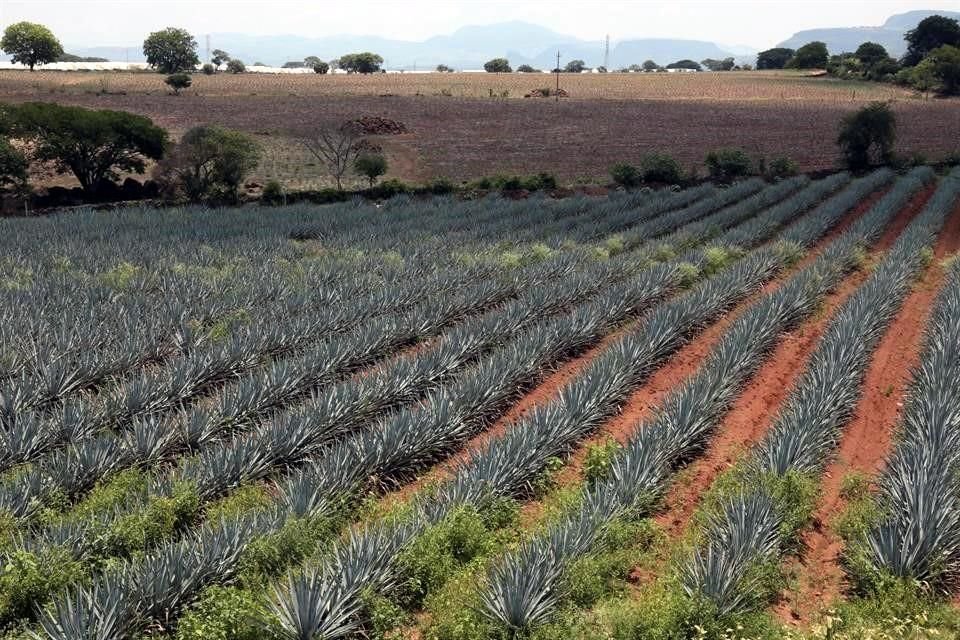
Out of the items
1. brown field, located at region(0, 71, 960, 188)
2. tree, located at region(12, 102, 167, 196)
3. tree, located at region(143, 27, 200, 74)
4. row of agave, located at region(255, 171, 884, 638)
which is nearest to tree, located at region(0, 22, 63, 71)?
tree, located at region(143, 27, 200, 74)

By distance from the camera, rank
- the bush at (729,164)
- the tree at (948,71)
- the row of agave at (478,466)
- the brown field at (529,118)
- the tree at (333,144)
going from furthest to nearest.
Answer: the tree at (948,71) → the brown field at (529,118) → the tree at (333,144) → the bush at (729,164) → the row of agave at (478,466)

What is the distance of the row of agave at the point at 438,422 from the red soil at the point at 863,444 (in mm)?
3378

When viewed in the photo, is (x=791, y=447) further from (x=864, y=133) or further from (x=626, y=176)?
(x=864, y=133)

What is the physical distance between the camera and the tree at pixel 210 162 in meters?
24.5

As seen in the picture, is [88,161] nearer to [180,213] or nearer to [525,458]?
[180,213]

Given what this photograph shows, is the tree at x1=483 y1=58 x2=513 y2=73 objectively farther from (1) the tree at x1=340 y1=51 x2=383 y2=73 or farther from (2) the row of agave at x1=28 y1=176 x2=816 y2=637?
(2) the row of agave at x1=28 y1=176 x2=816 y2=637

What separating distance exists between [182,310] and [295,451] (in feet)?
15.5

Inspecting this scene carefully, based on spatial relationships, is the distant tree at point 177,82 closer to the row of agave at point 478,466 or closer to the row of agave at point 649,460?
the row of agave at point 478,466

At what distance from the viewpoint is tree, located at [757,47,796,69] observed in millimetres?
135875

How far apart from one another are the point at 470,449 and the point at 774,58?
150171 mm

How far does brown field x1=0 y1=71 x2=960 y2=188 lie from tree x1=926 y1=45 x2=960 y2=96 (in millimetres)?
3702

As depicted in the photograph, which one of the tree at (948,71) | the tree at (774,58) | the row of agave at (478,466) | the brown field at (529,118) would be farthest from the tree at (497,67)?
the row of agave at (478,466)

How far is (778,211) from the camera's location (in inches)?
766

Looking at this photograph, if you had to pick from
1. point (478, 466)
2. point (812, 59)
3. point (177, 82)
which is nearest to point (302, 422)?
point (478, 466)
